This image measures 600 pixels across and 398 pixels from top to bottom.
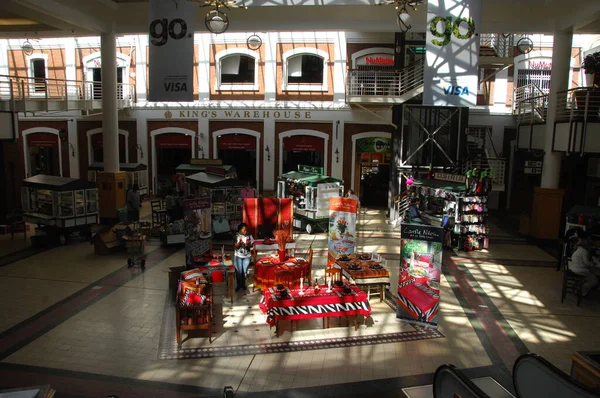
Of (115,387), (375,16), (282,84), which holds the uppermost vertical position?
(375,16)

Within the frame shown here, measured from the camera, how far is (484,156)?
19688mm

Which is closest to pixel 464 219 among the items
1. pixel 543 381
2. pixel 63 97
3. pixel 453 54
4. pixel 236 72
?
pixel 453 54

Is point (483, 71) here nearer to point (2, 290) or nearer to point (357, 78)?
point (357, 78)

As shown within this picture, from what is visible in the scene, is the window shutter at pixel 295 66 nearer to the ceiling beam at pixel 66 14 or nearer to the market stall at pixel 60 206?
the ceiling beam at pixel 66 14

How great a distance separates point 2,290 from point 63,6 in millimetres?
9494

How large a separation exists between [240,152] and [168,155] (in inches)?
155

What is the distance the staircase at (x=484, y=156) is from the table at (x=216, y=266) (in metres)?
11.3

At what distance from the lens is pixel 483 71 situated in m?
22.3

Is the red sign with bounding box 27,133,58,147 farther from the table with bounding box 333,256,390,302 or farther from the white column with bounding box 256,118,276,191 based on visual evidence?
the table with bounding box 333,256,390,302

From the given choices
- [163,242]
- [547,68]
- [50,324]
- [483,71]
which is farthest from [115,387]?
[547,68]

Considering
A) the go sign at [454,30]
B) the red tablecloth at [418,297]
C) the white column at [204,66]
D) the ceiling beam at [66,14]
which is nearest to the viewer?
the red tablecloth at [418,297]

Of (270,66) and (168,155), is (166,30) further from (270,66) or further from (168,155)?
(168,155)

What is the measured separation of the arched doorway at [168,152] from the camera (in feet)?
79.6

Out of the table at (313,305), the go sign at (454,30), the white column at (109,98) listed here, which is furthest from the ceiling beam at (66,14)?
the table at (313,305)
